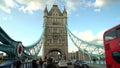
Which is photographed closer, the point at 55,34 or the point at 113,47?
the point at 113,47

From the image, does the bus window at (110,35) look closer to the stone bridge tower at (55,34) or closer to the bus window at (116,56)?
the bus window at (116,56)

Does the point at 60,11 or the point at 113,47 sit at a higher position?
the point at 60,11

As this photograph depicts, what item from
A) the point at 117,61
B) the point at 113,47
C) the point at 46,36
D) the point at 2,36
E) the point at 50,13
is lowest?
the point at 117,61

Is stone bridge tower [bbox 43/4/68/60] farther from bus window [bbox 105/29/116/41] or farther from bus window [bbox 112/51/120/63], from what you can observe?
bus window [bbox 112/51/120/63]

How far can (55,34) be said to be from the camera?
272 ft

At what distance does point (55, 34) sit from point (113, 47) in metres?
71.2

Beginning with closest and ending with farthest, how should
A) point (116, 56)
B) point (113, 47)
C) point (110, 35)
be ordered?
1. point (116, 56)
2. point (113, 47)
3. point (110, 35)

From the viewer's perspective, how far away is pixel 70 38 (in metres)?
86.9

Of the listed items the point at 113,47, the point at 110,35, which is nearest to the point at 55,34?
the point at 110,35

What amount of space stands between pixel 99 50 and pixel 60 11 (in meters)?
34.4

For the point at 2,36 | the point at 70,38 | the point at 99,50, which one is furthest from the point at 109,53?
the point at 70,38

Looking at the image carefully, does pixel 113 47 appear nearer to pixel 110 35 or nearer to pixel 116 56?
pixel 116 56

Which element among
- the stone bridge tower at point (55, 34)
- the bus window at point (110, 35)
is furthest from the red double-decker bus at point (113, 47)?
the stone bridge tower at point (55, 34)

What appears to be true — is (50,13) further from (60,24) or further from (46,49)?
(46,49)
